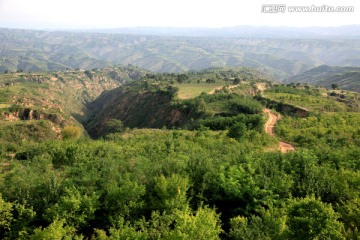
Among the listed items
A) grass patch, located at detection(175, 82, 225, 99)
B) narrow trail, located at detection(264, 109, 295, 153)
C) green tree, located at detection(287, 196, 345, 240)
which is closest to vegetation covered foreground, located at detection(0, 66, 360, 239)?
green tree, located at detection(287, 196, 345, 240)

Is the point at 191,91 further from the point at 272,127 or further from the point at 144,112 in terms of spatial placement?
the point at 272,127

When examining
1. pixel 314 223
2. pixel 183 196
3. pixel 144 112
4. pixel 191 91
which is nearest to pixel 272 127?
pixel 183 196

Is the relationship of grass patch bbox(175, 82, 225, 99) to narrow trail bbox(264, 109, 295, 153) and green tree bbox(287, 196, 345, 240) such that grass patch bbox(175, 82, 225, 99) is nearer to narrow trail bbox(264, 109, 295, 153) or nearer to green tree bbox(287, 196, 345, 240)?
narrow trail bbox(264, 109, 295, 153)

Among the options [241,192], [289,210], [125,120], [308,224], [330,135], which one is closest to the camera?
[308,224]

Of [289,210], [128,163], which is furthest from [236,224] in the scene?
[128,163]

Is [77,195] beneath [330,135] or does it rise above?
above

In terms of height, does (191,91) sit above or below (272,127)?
above

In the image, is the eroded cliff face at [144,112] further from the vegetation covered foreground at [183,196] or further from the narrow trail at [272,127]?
the vegetation covered foreground at [183,196]

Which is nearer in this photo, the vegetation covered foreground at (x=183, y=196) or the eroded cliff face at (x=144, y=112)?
the vegetation covered foreground at (x=183, y=196)

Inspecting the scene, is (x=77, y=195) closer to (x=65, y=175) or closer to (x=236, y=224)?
(x=65, y=175)

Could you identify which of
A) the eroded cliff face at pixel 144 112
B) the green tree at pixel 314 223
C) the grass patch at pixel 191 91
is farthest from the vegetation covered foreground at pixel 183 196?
the grass patch at pixel 191 91

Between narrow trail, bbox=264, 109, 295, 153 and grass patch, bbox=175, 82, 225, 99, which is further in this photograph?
grass patch, bbox=175, 82, 225, 99
